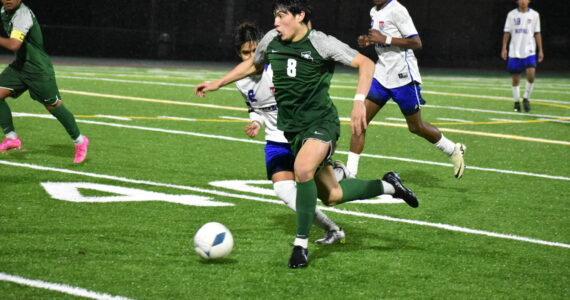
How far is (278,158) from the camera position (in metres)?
6.24

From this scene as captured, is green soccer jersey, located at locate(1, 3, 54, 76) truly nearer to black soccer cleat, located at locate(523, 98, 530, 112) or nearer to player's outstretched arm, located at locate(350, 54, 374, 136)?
player's outstretched arm, located at locate(350, 54, 374, 136)

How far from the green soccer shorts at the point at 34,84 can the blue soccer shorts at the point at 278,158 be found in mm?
4272

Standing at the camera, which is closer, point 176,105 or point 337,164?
point 337,164

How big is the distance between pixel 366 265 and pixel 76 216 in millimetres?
2507

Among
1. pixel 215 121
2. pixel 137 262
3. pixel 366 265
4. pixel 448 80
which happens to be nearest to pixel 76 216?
pixel 137 262

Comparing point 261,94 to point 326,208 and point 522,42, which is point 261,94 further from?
point 522,42

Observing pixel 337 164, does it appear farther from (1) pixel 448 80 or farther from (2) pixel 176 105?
(1) pixel 448 80

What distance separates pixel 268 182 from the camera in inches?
352

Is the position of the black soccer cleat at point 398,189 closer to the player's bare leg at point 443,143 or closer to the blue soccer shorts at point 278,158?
the blue soccer shorts at point 278,158

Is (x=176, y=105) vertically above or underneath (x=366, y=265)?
underneath

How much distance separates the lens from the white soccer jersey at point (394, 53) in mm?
9297

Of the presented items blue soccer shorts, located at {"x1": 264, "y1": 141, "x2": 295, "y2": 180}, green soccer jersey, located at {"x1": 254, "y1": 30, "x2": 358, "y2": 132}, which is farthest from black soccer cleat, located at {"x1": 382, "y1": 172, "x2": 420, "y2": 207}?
green soccer jersey, located at {"x1": 254, "y1": 30, "x2": 358, "y2": 132}

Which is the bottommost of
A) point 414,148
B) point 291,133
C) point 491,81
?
point 491,81

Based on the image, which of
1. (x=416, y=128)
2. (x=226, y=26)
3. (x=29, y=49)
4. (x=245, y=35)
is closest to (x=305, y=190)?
(x=245, y=35)
